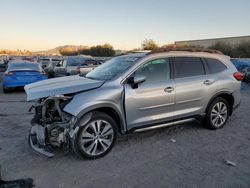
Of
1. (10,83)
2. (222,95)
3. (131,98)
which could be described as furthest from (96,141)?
(10,83)

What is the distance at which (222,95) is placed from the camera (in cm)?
623

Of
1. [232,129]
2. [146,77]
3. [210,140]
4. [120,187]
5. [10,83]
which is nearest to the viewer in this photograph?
[120,187]

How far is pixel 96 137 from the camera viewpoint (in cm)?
454

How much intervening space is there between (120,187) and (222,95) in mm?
3684

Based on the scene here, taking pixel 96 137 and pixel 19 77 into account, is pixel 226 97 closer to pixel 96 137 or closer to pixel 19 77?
pixel 96 137

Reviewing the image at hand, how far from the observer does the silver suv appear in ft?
14.5

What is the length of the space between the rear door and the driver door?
0.19 m

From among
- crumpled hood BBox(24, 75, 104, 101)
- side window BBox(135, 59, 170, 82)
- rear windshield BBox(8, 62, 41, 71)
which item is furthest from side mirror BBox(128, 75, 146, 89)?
rear windshield BBox(8, 62, 41, 71)

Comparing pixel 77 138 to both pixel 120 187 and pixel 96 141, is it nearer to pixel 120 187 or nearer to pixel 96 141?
pixel 96 141

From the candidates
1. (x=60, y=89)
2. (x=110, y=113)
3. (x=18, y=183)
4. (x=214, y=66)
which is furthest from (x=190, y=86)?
(x=18, y=183)

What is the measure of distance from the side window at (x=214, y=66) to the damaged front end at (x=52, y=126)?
10.7 feet

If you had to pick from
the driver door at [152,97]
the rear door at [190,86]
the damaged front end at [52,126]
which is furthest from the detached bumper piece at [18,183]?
the rear door at [190,86]

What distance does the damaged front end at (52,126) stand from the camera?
14.3 feet

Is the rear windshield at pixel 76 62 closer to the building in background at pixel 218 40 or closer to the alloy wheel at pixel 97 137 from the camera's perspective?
the alloy wheel at pixel 97 137
